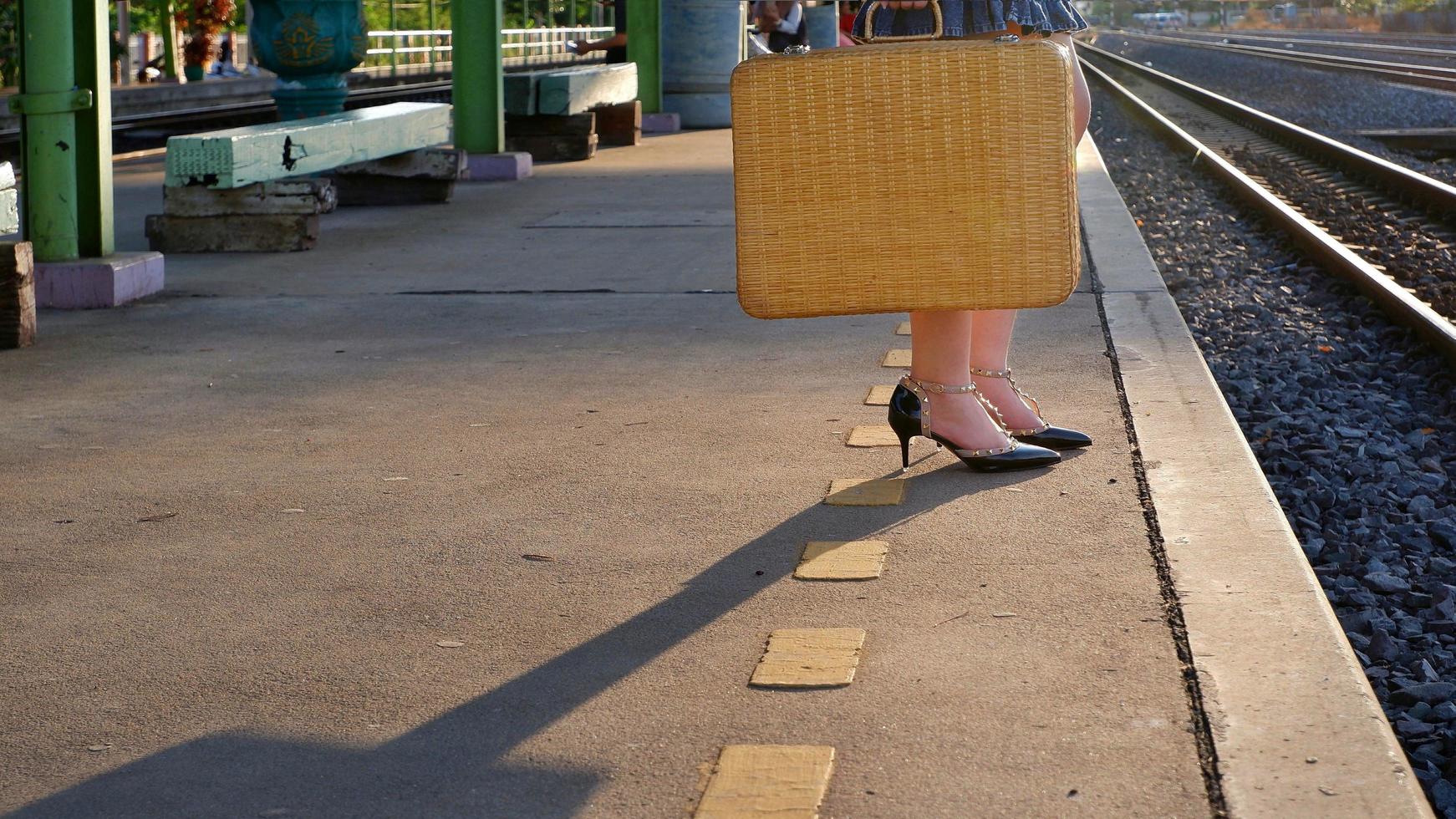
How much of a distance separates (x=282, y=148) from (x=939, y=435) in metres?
4.50

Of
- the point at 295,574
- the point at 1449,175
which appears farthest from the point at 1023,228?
the point at 1449,175

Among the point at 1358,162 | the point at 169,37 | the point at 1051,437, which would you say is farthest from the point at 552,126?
the point at 169,37

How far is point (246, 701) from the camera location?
2256mm

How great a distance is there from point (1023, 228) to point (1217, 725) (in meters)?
1.10

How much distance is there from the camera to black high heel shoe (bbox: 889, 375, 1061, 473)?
3422 millimetres

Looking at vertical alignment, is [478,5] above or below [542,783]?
above

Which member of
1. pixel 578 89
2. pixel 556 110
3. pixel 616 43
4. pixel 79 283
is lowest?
pixel 79 283

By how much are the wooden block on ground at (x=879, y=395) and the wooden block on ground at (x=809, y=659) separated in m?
1.65

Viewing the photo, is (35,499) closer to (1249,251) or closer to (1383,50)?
(1249,251)

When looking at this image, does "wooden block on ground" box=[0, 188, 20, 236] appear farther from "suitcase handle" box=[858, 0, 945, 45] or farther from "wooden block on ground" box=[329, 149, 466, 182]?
"wooden block on ground" box=[329, 149, 466, 182]

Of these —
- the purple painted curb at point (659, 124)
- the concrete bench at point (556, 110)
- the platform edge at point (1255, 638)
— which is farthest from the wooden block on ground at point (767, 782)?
the purple painted curb at point (659, 124)

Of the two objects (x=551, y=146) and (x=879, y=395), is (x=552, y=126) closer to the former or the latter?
(x=551, y=146)

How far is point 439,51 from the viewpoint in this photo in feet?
139

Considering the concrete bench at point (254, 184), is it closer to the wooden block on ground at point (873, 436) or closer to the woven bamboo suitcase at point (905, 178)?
the wooden block on ground at point (873, 436)
